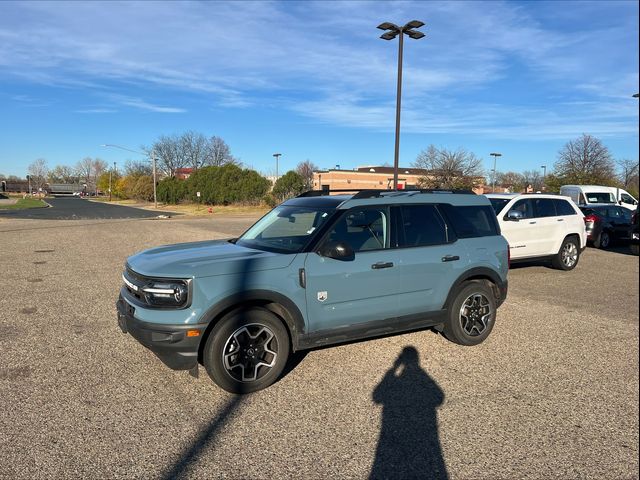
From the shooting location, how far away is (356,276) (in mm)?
4516

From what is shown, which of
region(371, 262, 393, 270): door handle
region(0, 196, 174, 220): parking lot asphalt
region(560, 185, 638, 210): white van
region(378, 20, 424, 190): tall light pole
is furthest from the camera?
region(0, 196, 174, 220): parking lot asphalt

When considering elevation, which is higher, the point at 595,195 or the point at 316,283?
the point at 595,195

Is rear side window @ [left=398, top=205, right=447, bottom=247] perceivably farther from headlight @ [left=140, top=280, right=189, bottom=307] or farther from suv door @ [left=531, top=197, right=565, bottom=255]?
suv door @ [left=531, top=197, right=565, bottom=255]

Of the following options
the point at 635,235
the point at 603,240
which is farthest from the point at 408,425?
the point at 603,240

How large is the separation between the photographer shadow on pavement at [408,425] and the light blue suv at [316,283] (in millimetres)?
520

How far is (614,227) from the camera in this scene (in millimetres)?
14266

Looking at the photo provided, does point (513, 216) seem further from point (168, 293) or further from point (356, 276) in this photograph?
point (168, 293)

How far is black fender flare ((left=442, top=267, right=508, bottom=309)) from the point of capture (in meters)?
5.21

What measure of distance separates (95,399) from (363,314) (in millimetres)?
2476

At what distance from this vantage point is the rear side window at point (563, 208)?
1081 centimetres

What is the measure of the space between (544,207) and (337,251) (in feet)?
26.7

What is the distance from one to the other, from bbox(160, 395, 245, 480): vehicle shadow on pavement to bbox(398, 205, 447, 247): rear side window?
2.32m

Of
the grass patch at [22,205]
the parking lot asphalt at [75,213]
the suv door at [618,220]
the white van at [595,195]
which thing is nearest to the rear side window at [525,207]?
the suv door at [618,220]

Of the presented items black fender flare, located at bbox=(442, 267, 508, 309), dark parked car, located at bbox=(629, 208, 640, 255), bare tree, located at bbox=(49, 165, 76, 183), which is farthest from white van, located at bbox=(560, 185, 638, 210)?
bare tree, located at bbox=(49, 165, 76, 183)
